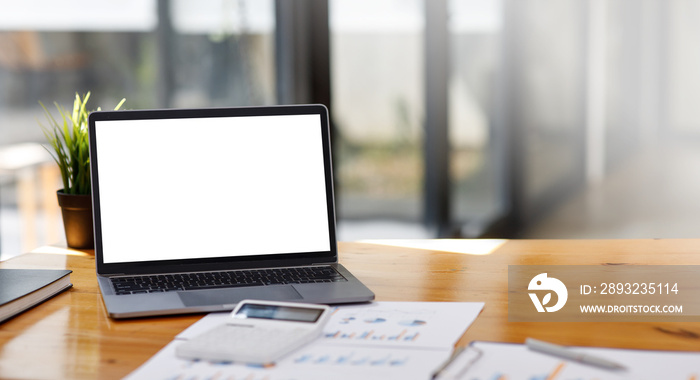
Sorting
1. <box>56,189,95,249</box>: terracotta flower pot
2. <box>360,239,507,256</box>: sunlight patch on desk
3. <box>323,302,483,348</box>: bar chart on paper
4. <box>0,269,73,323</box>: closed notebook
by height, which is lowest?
<box>360,239,507,256</box>: sunlight patch on desk

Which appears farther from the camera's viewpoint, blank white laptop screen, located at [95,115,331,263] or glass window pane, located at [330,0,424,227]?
glass window pane, located at [330,0,424,227]

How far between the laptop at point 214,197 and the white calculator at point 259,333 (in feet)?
0.51

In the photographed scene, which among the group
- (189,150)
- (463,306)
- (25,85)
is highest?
(25,85)

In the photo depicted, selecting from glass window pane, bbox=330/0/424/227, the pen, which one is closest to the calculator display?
the pen

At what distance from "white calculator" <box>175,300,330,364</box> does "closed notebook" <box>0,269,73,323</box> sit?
30 cm

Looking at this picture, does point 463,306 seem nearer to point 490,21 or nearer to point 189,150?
point 189,150

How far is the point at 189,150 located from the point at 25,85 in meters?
1.70

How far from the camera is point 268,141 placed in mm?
1138

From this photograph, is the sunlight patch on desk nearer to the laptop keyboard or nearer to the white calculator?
the laptop keyboard

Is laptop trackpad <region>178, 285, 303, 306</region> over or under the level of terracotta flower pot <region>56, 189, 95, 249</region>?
under

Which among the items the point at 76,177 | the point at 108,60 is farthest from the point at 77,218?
the point at 108,60

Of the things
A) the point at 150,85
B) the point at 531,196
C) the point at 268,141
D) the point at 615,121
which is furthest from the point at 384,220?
the point at 268,141

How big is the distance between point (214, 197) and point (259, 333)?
0.36 meters

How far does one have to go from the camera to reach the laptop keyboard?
1.00 m
